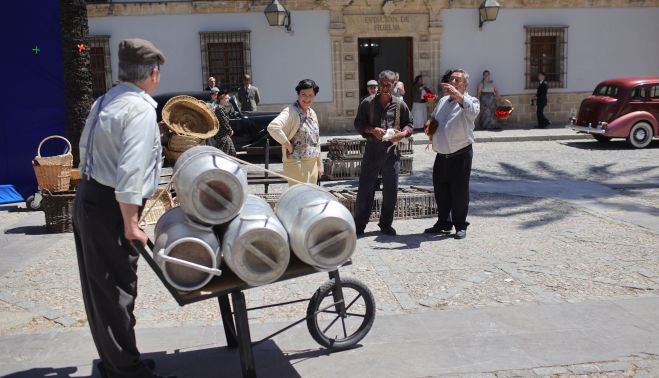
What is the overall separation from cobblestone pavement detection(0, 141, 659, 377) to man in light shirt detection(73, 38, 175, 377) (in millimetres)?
1263

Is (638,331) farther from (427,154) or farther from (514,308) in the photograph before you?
(427,154)

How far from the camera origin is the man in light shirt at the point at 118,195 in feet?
10.5

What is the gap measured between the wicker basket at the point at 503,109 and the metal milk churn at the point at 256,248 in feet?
56.4

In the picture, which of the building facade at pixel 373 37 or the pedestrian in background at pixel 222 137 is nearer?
the pedestrian in background at pixel 222 137

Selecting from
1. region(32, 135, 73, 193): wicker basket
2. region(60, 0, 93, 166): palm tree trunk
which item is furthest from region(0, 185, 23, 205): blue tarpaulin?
region(32, 135, 73, 193): wicker basket

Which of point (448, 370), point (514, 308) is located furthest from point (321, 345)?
point (514, 308)

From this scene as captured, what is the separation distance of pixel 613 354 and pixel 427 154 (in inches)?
442

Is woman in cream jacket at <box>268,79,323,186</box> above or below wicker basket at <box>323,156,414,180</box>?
above

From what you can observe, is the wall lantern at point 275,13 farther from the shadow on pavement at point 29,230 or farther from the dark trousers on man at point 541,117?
the shadow on pavement at point 29,230

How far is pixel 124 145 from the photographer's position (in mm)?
3197

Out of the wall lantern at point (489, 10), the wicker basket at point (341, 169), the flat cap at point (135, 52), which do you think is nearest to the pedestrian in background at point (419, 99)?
the wall lantern at point (489, 10)

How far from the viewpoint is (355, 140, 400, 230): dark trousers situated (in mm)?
6953

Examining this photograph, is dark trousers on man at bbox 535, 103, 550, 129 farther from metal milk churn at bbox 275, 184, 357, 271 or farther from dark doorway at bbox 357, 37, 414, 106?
metal milk churn at bbox 275, 184, 357, 271

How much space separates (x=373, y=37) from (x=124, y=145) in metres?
17.3
